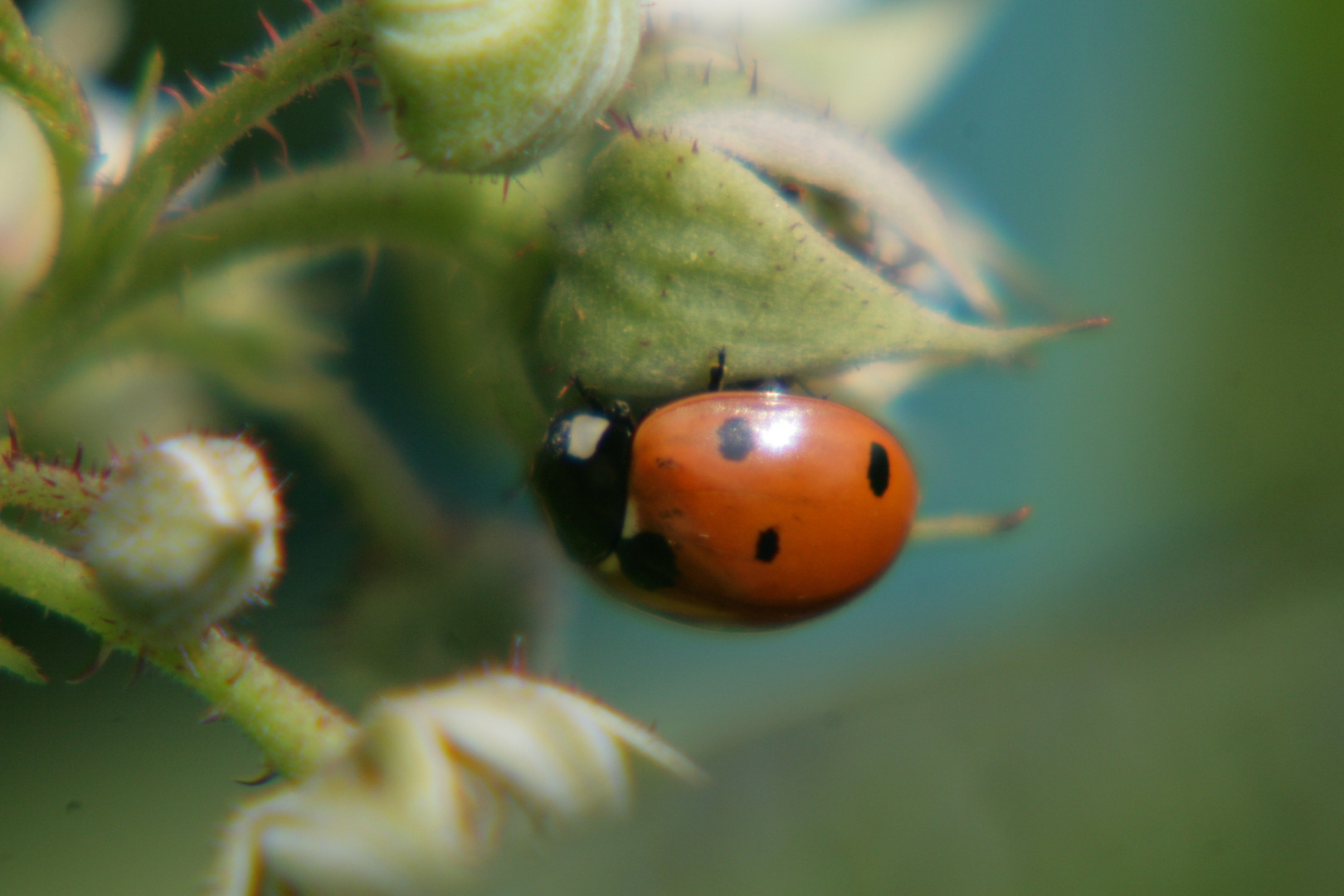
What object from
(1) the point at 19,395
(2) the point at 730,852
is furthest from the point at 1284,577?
(1) the point at 19,395

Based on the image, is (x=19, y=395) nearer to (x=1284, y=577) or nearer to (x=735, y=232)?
(x=735, y=232)

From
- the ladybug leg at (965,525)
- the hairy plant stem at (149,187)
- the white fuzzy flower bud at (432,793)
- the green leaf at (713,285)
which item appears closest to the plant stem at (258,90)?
the hairy plant stem at (149,187)

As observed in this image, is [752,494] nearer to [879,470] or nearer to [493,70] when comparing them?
[879,470]

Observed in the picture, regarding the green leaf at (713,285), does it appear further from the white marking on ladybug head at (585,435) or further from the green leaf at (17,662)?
the green leaf at (17,662)

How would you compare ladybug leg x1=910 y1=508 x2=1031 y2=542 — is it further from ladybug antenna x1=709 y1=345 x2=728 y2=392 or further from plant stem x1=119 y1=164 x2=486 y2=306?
plant stem x1=119 y1=164 x2=486 y2=306

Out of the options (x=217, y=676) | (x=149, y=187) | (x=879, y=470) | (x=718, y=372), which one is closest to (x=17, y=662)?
(x=217, y=676)
